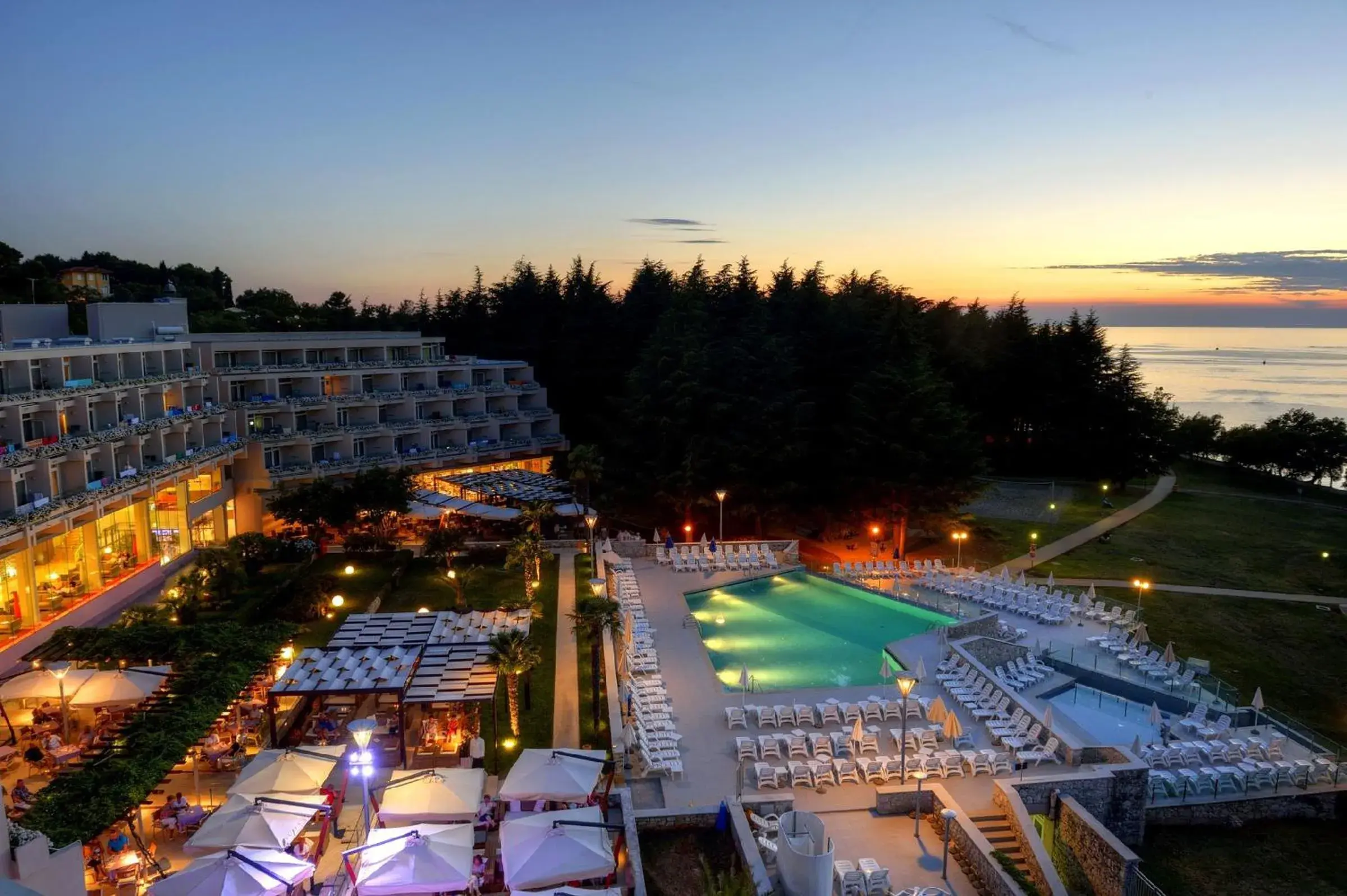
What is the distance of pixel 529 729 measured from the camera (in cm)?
1898

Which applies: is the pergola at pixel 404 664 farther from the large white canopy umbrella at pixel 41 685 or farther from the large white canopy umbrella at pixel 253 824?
the large white canopy umbrella at pixel 41 685

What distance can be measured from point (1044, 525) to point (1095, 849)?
32.0 m

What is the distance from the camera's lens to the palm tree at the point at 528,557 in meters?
28.6

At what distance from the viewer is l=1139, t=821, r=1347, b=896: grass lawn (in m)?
16.4

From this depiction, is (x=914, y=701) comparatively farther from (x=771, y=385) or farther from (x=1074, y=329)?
(x=1074, y=329)

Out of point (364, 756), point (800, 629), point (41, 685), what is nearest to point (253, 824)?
point (364, 756)

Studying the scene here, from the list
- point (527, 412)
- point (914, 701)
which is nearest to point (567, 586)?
point (914, 701)

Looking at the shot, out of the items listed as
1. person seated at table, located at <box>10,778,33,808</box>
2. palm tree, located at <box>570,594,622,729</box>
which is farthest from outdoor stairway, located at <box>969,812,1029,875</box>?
person seated at table, located at <box>10,778,33,808</box>

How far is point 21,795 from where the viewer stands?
1503 centimetres

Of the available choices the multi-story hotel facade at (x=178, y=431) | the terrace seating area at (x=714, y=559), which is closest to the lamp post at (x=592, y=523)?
the terrace seating area at (x=714, y=559)

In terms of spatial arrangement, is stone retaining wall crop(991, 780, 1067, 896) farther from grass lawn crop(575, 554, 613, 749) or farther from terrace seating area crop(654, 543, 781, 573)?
terrace seating area crop(654, 543, 781, 573)

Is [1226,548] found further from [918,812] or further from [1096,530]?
[918,812]

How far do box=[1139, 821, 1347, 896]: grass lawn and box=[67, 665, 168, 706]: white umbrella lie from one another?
68.2ft

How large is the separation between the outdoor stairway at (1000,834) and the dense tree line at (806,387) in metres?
22.5
